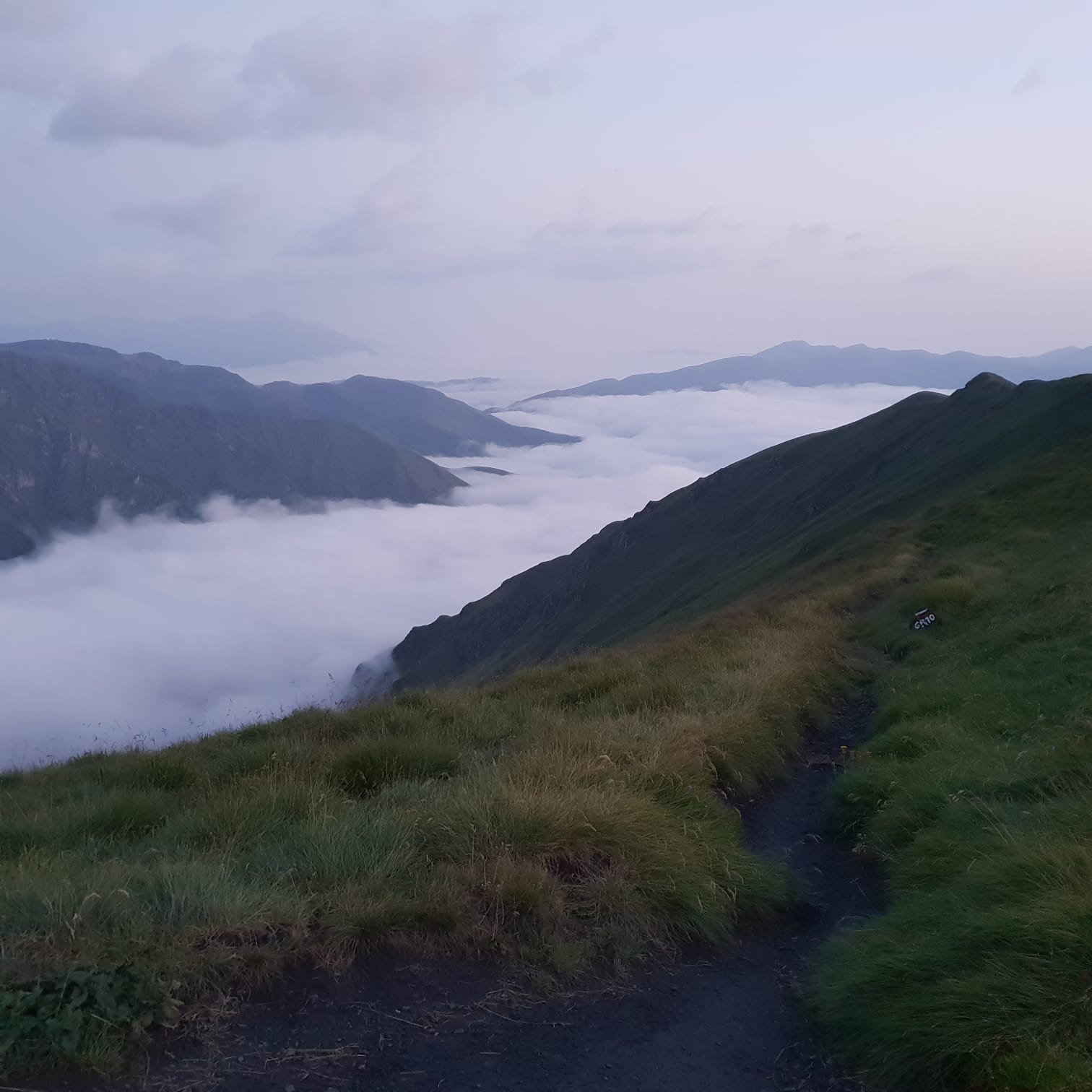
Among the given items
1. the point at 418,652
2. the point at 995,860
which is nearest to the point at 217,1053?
the point at 995,860

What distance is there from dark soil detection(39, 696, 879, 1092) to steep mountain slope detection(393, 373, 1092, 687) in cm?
3007

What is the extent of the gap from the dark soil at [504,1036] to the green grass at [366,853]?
0.19m

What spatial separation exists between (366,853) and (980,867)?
364cm

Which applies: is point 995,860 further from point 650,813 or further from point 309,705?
point 309,705

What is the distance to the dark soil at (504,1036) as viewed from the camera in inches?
162

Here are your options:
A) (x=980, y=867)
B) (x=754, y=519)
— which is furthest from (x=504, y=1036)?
(x=754, y=519)

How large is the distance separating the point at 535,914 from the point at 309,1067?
1.58 metres

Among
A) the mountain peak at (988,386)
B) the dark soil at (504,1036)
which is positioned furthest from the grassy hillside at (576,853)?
the mountain peak at (988,386)

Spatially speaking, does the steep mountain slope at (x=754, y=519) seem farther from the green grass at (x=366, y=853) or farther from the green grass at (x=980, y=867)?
the green grass at (x=366, y=853)

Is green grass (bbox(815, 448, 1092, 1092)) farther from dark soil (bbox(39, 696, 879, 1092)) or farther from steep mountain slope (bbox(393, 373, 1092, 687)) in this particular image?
steep mountain slope (bbox(393, 373, 1092, 687))

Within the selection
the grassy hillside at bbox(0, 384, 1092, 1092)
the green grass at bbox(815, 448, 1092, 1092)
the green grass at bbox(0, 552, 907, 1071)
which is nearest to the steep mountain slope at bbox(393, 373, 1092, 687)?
the green grass at bbox(815, 448, 1092, 1092)

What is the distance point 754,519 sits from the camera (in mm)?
72250

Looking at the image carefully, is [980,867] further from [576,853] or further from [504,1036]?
[504,1036]

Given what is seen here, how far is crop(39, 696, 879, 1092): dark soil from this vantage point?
13.5 feet
